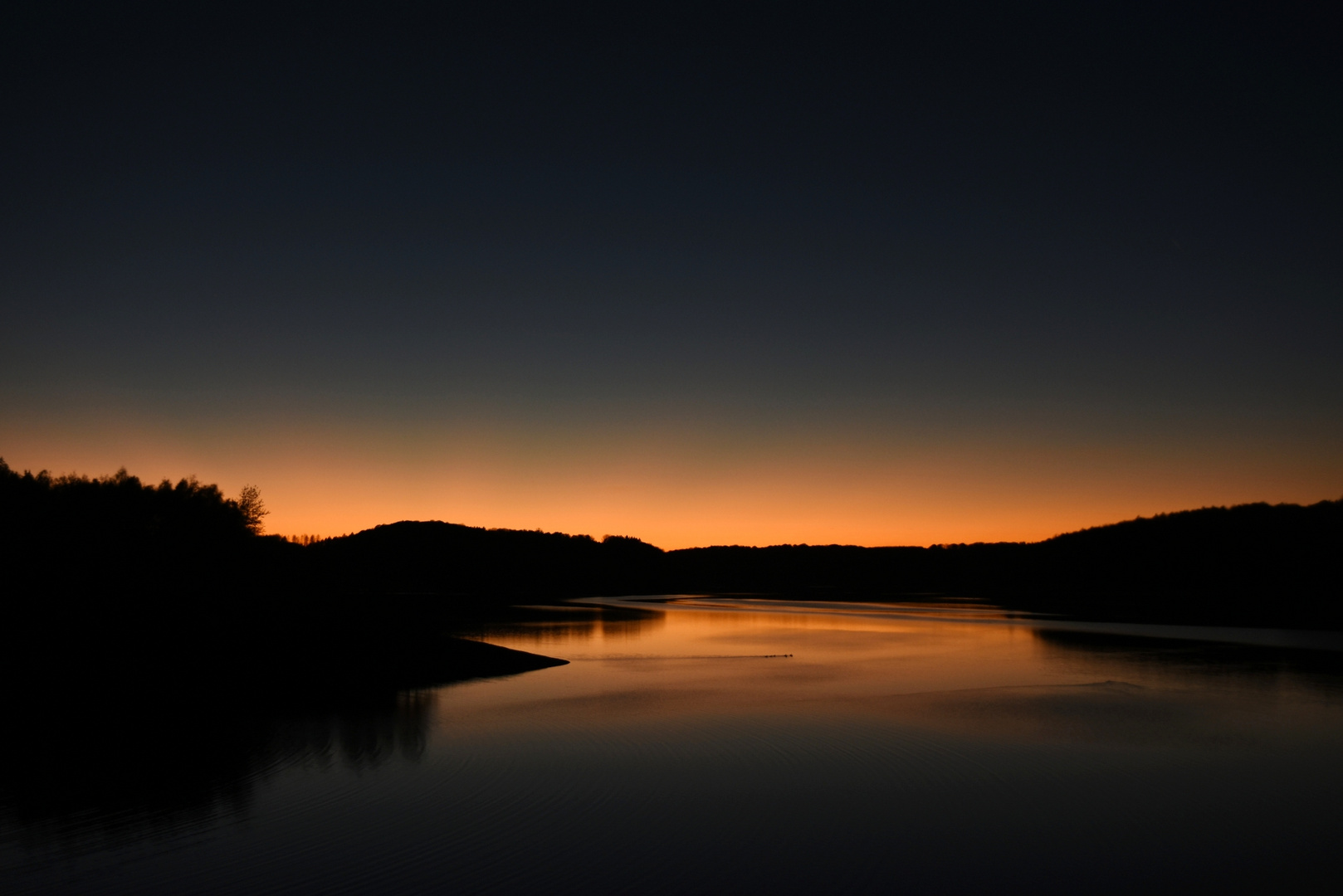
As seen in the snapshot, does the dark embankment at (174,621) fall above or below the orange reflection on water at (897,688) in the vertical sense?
above

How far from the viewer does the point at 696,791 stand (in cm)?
1250

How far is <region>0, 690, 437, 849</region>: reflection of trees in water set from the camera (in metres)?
10.4

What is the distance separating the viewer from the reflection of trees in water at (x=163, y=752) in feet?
34.0

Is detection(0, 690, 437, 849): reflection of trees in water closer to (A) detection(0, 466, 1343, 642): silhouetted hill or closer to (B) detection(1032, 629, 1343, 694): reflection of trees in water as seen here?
(A) detection(0, 466, 1343, 642): silhouetted hill

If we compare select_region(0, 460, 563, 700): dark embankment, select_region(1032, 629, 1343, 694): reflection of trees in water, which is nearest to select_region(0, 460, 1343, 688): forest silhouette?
select_region(0, 460, 563, 700): dark embankment

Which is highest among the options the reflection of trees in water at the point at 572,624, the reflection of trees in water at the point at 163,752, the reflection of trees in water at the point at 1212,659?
the reflection of trees in water at the point at 572,624

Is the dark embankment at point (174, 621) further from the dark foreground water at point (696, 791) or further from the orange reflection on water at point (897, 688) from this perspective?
the orange reflection on water at point (897, 688)

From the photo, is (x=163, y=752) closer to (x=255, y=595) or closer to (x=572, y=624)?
(x=255, y=595)

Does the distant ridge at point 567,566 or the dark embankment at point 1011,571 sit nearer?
the distant ridge at point 567,566

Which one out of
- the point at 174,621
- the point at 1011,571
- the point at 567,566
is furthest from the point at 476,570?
the point at 174,621

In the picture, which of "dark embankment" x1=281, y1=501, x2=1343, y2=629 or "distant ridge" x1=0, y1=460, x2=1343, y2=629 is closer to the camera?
"distant ridge" x1=0, y1=460, x2=1343, y2=629

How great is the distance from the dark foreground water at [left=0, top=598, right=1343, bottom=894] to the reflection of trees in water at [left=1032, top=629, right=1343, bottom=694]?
1.23 metres

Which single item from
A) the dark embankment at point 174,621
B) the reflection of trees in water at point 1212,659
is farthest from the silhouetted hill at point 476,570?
the reflection of trees in water at point 1212,659

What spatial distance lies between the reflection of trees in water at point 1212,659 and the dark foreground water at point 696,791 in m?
1.23
